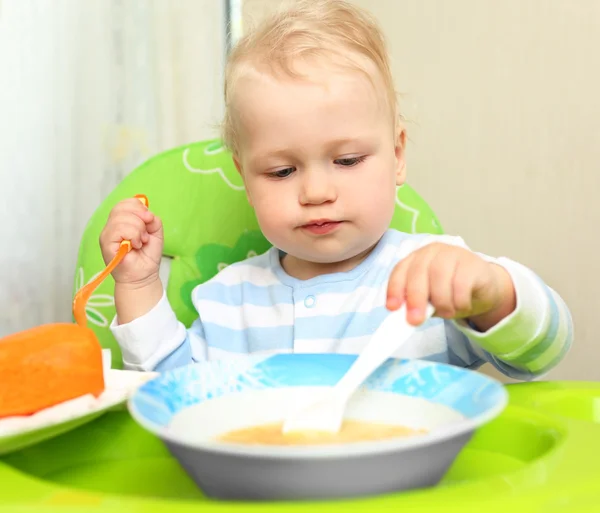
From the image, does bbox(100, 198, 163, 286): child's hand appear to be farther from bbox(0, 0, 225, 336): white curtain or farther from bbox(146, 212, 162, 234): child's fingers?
bbox(0, 0, 225, 336): white curtain

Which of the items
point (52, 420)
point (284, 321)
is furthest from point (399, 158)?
point (52, 420)

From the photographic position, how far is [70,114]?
113cm

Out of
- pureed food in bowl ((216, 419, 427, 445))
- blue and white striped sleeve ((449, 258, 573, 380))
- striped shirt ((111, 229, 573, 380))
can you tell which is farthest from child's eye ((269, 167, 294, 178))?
pureed food in bowl ((216, 419, 427, 445))

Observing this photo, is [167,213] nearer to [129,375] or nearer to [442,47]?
[129,375]

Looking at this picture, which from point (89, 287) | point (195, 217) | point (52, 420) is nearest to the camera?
point (52, 420)

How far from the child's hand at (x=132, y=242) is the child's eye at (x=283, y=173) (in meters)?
0.18

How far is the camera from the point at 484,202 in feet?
4.44


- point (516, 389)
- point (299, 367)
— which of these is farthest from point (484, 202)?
point (299, 367)

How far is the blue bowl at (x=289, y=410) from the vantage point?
0.35 m

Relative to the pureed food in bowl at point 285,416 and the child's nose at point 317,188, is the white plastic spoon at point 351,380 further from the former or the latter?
the child's nose at point 317,188

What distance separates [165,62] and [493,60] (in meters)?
0.61

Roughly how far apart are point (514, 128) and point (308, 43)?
1.95 feet

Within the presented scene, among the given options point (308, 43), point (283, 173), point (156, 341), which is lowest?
point (156, 341)

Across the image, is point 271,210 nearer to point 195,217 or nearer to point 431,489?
point 195,217
